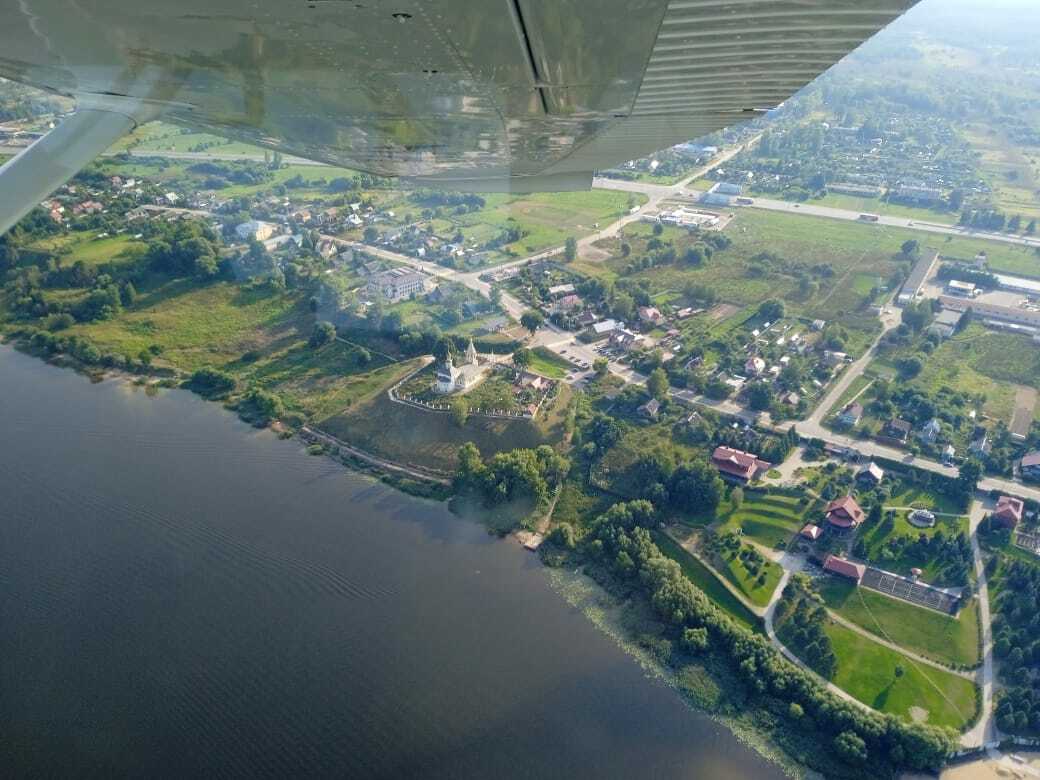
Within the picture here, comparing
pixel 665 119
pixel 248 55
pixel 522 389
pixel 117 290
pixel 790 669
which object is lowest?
pixel 790 669

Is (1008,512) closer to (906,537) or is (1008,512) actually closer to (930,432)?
Answer: (906,537)

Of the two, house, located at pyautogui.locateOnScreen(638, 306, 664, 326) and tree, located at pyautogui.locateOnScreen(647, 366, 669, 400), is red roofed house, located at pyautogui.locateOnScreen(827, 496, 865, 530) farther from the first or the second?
house, located at pyautogui.locateOnScreen(638, 306, 664, 326)

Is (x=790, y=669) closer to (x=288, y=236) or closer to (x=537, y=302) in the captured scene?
(x=537, y=302)

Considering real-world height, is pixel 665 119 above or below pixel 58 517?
above

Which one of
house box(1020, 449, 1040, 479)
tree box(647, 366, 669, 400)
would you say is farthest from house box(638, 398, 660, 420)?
house box(1020, 449, 1040, 479)

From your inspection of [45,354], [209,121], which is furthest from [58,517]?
[209,121]

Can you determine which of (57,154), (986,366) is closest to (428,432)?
(57,154)

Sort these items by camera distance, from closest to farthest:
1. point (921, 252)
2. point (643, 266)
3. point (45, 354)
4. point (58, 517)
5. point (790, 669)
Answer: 1. point (790, 669)
2. point (58, 517)
3. point (45, 354)
4. point (643, 266)
5. point (921, 252)
